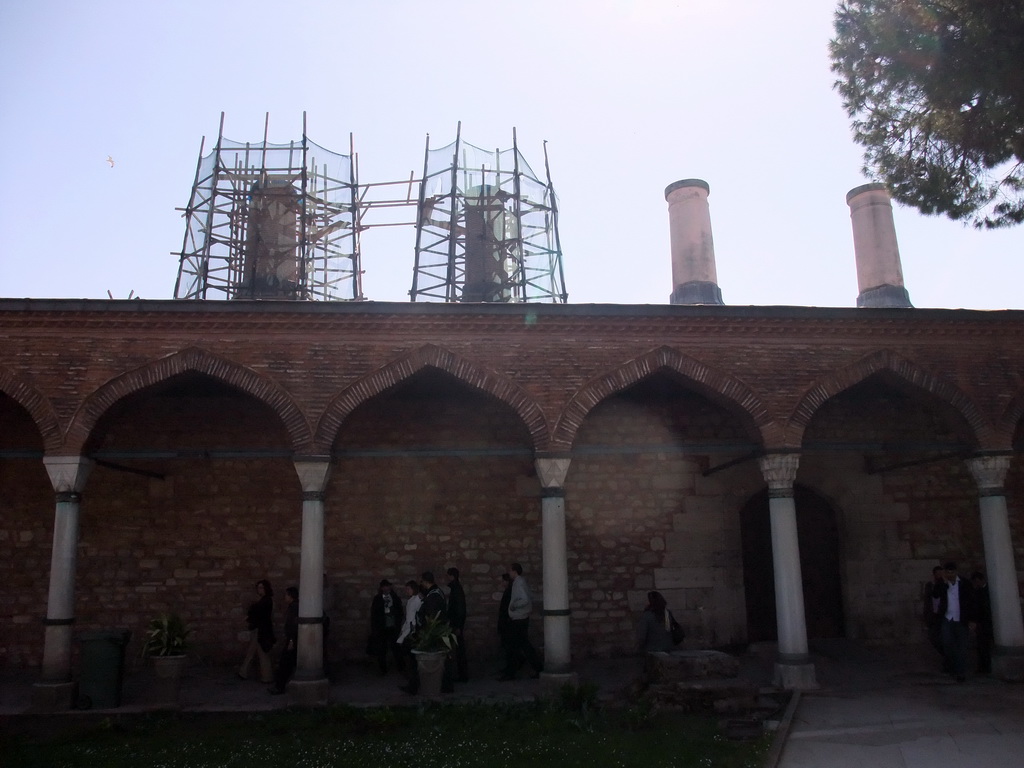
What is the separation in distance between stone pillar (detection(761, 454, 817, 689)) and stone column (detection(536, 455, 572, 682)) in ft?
7.93

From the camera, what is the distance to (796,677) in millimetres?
9906

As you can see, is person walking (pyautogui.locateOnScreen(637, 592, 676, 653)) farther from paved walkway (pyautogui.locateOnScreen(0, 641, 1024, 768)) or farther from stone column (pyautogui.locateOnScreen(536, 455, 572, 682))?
stone column (pyautogui.locateOnScreen(536, 455, 572, 682))

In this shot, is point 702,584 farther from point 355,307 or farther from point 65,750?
point 65,750

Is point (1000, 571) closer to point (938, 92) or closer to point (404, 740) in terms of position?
point (938, 92)

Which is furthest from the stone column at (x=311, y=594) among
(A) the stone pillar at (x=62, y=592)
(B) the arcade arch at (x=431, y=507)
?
(A) the stone pillar at (x=62, y=592)

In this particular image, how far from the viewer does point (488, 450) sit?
1091 cm

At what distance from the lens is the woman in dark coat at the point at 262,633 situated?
34.9 ft

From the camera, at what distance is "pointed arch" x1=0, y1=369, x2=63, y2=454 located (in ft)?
32.2

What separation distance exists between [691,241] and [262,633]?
853 cm

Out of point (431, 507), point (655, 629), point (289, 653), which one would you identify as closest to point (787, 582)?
point (655, 629)

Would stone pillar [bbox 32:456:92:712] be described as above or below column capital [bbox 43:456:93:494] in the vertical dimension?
below

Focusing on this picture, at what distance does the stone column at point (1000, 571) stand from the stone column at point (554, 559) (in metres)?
5.06

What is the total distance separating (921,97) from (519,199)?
28.7ft

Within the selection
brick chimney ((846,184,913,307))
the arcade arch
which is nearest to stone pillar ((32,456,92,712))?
the arcade arch
